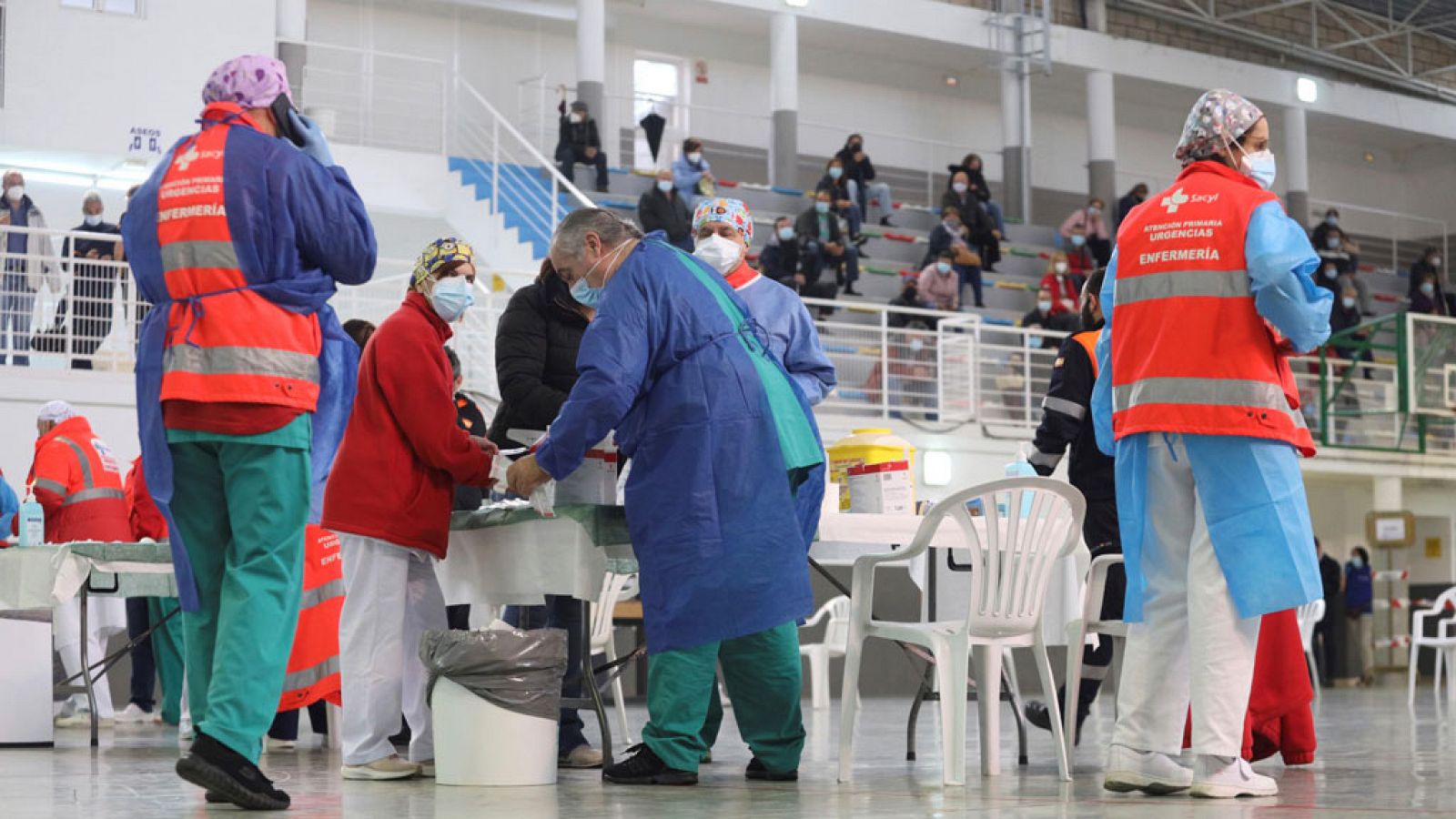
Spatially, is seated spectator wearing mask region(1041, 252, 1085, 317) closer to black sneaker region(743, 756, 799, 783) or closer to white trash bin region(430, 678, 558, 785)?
black sneaker region(743, 756, 799, 783)

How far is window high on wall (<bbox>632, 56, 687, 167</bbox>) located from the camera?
22.2m

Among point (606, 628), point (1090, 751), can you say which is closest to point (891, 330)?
point (606, 628)

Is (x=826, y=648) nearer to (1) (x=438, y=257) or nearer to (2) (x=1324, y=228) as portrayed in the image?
(1) (x=438, y=257)

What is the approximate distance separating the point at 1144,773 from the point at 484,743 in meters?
1.74

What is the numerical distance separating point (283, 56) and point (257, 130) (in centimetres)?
1351

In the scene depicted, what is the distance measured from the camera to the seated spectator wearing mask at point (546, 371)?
5.82 meters

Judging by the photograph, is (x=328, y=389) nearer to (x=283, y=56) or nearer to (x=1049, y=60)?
(x=283, y=56)

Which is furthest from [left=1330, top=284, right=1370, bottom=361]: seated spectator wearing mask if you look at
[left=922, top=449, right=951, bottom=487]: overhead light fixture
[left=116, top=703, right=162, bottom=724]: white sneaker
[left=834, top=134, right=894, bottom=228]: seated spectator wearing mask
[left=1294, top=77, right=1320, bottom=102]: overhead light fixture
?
[left=116, top=703, right=162, bottom=724]: white sneaker

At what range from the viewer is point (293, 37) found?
17.4m

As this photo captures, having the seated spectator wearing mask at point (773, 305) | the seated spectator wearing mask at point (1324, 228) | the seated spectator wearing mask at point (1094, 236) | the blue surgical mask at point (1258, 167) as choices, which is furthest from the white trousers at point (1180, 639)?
the seated spectator wearing mask at point (1324, 228)

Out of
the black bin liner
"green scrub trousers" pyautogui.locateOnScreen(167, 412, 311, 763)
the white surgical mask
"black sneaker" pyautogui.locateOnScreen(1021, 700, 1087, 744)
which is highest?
the white surgical mask

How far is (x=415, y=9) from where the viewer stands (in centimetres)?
2080

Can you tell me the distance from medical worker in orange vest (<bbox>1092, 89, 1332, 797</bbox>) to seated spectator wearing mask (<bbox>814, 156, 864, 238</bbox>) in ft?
46.9

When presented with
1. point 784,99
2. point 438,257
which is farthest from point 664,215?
Answer: point 438,257
